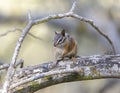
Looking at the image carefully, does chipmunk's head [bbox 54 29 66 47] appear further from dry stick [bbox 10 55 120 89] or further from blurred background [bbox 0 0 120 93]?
blurred background [bbox 0 0 120 93]

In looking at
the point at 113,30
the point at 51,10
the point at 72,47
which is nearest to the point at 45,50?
the point at 51,10

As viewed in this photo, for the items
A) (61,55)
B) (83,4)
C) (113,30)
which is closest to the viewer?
(61,55)

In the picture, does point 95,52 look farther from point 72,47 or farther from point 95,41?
point 72,47

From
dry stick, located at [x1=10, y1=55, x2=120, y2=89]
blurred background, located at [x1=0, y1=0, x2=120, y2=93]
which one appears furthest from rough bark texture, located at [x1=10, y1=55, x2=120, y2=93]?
blurred background, located at [x1=0, y1=0, x2=120, y2=93]

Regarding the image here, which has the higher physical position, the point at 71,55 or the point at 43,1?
the point at 43,1

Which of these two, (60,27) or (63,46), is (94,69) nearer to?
(63,46)

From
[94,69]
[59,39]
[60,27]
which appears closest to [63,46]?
[59,39]
